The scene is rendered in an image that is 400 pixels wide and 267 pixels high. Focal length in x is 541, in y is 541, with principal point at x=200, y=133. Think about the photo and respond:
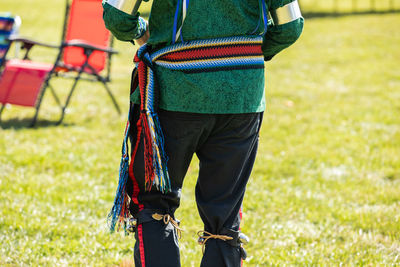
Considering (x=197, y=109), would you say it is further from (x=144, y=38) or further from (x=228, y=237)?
(x=228, y=237)

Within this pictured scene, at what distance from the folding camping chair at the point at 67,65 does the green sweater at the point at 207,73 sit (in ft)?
11.9

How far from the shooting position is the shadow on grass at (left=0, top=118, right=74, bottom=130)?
5521 mm

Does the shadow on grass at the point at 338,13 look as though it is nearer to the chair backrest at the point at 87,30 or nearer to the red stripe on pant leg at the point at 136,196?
the chair backrest at the point at 87,30

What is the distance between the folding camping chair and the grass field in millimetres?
303

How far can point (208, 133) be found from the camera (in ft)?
7.09

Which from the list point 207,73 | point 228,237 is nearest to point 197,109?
point 207,73

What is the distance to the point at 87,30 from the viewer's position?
6422mm

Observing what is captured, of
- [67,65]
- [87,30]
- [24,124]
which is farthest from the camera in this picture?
[87,30]

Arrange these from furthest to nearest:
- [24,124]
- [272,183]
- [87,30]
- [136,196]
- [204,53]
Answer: [87,30]
[24,124]
[272,183]
[136,196]
[204,53]

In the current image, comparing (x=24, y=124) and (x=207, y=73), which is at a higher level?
(x=207, y=73)

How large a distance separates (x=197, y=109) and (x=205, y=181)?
0.34 metres

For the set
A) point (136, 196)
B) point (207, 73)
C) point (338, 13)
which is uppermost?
point (338, 13)

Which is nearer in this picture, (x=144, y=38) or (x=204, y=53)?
(x=204, y=53)

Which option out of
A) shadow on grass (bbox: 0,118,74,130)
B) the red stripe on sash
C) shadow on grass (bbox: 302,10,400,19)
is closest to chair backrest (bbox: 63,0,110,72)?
shadow on grass (bbox: 0,118,74,130)
